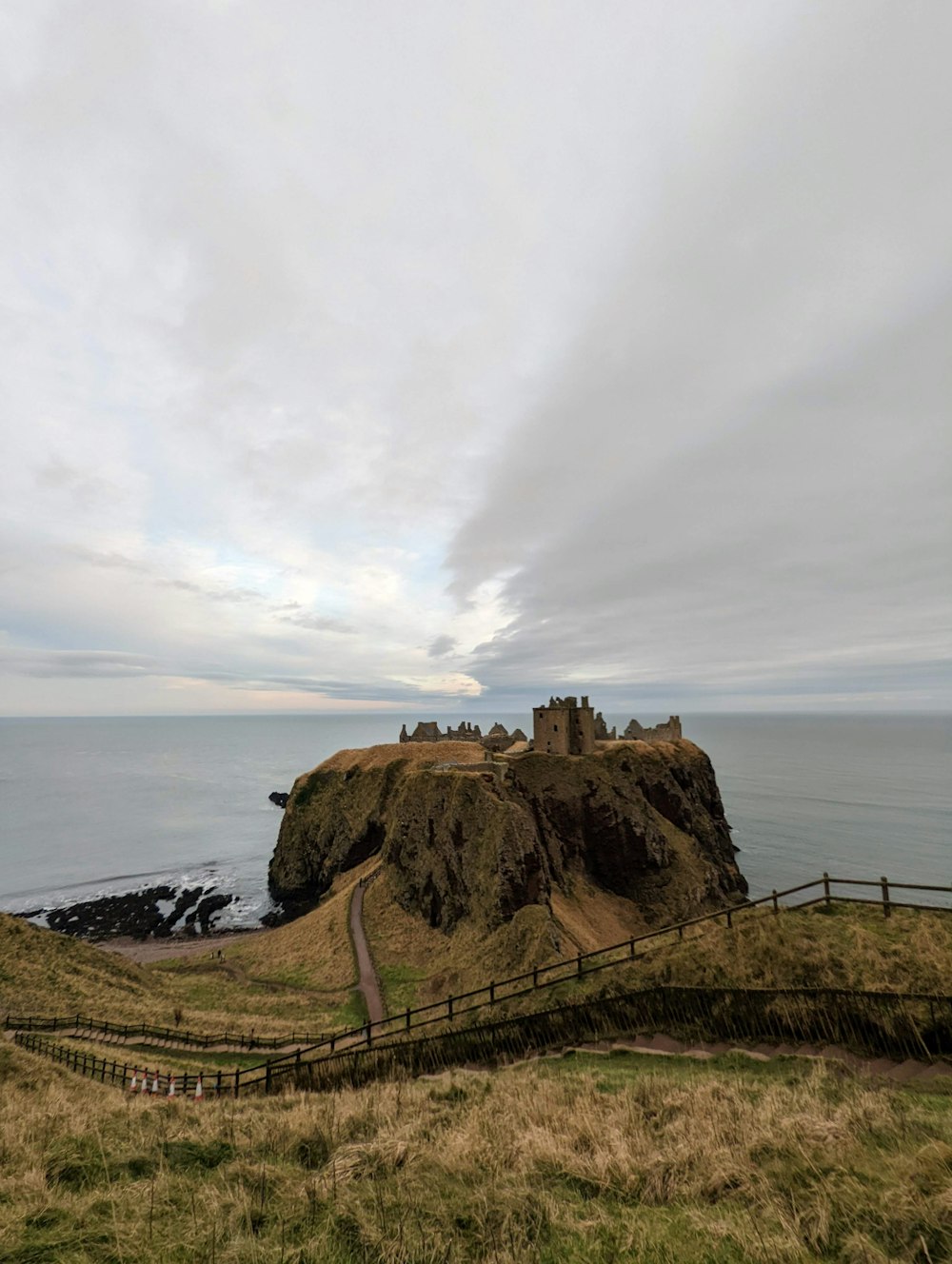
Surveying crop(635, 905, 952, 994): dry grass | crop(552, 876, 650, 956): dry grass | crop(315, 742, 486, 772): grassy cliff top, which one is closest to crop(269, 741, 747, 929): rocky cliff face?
crop(315, 742, 486, 772): grassy cliff top

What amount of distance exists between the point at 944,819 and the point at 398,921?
112 metres

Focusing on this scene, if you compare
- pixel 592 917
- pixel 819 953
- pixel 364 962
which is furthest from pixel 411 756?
pixel 819 953

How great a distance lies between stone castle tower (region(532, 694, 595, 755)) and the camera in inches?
2299

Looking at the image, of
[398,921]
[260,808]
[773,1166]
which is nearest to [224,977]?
[398,921]

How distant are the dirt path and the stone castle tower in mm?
24499

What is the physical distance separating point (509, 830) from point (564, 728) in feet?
59.3

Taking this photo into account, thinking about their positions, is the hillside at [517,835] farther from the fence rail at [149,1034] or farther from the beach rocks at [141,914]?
the fence rail at [149,1034]

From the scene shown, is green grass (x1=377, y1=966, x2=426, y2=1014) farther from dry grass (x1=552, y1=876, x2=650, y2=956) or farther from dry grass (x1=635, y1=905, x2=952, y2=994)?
dry grass (x1=635, y1=905, x2=952, y2=994)

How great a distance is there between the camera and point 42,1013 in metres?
26.0

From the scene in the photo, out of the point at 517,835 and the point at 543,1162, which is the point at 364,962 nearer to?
the point at 517,835

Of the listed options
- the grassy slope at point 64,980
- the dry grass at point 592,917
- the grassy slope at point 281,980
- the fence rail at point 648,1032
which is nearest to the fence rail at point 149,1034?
the grassy slope at point 64,980

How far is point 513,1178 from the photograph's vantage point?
24.9 feet

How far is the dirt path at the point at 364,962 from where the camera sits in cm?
3400

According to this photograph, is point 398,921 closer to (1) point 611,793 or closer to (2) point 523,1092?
(1) point 611,793
